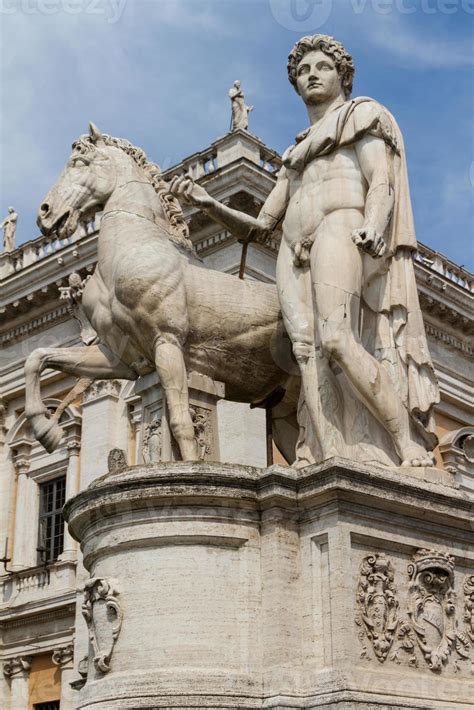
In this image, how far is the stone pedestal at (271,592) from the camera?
666 centimetres

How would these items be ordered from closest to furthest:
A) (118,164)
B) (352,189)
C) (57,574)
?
(352,189)
(118,164)
(57,574)

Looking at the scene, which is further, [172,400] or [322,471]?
[172,400]

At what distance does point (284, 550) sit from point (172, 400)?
1.50m

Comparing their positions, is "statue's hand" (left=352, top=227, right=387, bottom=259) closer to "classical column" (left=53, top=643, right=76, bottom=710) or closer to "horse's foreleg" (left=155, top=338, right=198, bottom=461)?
"horse's foreleg" (left=155, top=338, right=198, bottom=461)

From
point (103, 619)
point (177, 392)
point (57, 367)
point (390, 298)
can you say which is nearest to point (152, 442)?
point (177, 392)

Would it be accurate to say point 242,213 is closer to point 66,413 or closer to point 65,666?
point 65,666

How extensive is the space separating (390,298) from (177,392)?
1.59 meters

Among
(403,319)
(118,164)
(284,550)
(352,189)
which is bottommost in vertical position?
(284,550)

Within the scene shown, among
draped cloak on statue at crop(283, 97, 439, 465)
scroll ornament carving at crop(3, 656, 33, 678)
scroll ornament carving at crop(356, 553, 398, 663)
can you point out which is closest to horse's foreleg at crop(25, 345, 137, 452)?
draped cloak on statue at crop(283, 97, 439, 465)

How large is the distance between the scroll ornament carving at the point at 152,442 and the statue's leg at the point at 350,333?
1400 millimetres

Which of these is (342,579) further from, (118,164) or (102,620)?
(118,164)

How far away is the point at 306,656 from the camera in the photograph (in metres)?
6.75

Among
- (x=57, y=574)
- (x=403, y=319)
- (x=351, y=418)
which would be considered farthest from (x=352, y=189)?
(x=57, y=574)

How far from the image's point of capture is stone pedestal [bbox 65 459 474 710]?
6.66 m
